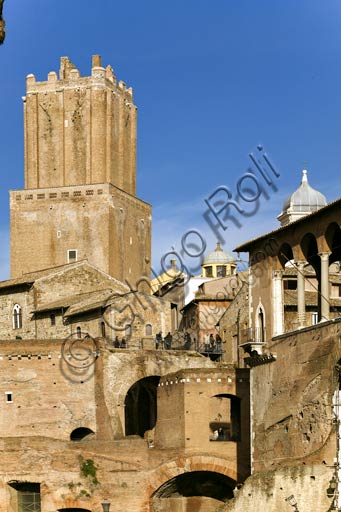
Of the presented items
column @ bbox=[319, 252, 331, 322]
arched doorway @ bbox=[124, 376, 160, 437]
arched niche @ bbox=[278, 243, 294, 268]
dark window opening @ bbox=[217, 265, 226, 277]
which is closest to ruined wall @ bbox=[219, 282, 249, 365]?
arched doorway @ bbox=[124, 376, 160, 437]

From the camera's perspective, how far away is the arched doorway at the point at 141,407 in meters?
53.0

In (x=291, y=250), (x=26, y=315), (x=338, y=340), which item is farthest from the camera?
(x=26, y=315)

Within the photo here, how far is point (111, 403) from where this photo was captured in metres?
50.2

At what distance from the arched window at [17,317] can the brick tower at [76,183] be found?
7853 mm

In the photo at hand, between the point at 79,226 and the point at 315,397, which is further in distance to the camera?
the point at 79,226

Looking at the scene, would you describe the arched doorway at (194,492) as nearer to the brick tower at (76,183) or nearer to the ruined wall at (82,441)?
the ruined wall at (82,441)

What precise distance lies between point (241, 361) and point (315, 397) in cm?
1975

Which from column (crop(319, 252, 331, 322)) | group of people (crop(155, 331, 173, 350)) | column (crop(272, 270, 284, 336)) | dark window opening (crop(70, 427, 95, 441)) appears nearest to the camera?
column (crop(319, 252, 331, 322))

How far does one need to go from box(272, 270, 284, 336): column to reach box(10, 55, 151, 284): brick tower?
1045 inches

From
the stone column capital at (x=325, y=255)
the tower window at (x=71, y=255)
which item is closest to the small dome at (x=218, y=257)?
the tower window at (x=71, y=255)

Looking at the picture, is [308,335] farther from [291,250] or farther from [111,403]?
[111,403]

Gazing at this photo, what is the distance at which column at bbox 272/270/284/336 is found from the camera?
41.2 meters

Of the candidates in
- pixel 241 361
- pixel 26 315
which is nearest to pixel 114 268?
pixel 26 315

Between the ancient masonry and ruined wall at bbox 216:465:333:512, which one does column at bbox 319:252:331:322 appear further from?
the ancient masonry
